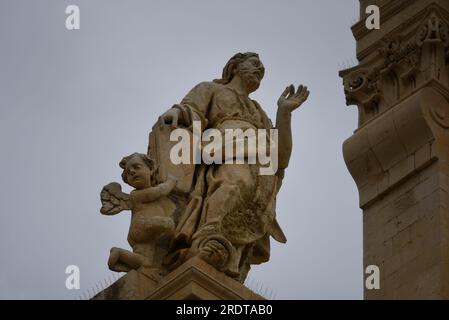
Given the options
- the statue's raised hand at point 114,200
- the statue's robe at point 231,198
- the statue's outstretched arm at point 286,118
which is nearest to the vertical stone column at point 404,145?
the statue's outstretched arm at point 286,118

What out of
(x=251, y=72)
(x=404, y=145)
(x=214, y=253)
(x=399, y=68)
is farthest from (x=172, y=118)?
(x=399, y=68)

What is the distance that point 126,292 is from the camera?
1977 centimetres

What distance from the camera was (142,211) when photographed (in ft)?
67.8

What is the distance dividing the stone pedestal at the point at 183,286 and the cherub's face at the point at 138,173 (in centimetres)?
116

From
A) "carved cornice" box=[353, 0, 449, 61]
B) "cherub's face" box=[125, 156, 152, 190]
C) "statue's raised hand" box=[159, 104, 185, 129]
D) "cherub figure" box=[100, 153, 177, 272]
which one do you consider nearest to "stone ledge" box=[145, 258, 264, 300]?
"cherub figure" box=[100, 153, 177, 272]

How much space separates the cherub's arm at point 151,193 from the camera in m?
20.7

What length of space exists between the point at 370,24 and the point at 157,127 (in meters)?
6.12

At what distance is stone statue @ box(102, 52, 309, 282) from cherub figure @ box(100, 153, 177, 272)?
0.03 ft

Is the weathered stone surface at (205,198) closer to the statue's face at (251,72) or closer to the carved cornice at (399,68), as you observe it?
the statue's face at (251,72)

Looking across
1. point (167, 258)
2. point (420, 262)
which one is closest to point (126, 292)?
point (167, 258)

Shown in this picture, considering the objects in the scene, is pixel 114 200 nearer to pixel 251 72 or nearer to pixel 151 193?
pixel 151 193

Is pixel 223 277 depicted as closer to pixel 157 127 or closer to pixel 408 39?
pixel 157 127

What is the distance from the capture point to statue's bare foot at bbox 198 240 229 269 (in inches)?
784

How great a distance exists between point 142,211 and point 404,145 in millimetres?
5648
